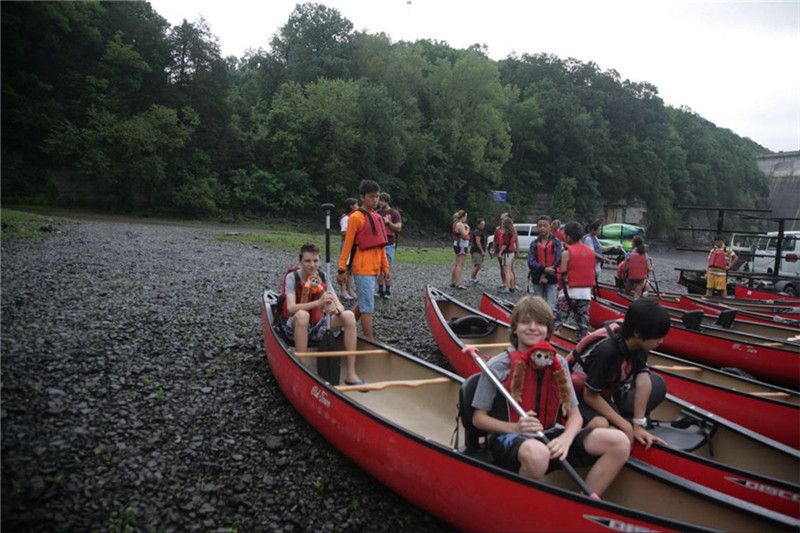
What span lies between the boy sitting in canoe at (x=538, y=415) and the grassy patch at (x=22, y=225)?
15.7 meters

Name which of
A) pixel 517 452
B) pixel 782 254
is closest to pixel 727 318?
pixel 517 452

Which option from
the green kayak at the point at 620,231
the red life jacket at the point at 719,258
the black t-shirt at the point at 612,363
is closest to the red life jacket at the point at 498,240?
the red life jacket at the point at 719,258

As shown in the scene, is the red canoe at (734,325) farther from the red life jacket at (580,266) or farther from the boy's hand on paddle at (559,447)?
the boy's hand on paddle at (559,447)

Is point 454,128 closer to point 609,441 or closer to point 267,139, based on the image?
point 267,139

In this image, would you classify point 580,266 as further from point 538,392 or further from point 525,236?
point 525,236

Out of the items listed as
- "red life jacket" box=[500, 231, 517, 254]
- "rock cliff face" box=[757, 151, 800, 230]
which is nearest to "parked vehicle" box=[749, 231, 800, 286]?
"red life jacket" box=[500, 231, 517, 254]

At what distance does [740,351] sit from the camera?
24.0ft

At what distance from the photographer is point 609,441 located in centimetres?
324

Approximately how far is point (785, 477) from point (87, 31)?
35.1 meters

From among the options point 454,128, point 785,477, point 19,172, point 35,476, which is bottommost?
point 35,476

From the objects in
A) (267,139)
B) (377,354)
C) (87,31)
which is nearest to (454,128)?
(267,139)

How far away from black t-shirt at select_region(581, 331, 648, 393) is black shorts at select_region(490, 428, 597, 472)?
16.4 inches

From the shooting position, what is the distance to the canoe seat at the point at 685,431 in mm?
4125

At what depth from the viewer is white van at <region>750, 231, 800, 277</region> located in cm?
1634
